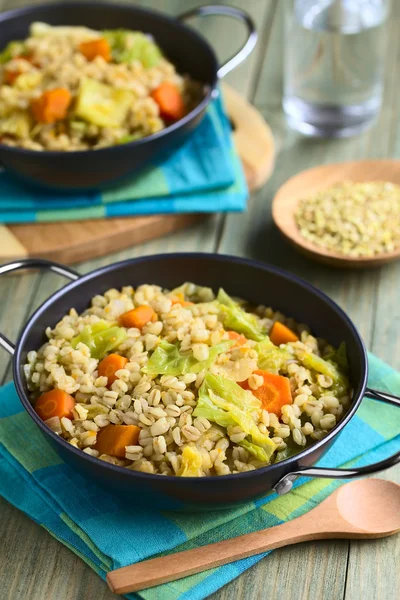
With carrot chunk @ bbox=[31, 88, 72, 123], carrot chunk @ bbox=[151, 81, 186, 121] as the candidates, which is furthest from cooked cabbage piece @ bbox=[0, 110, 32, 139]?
carrot chunk @ bbox=[151, 81, 186, 121]

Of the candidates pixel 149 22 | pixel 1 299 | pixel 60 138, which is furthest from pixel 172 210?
pixel 149 22

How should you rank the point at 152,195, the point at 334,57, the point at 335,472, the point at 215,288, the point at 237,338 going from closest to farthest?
the point at 335,472 → the point at 237,338 → the point at 215,288 → the point at 152,195 → the point at 334,57

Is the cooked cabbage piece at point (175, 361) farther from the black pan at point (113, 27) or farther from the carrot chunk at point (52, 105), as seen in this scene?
the carrot chunk at point (52, 105)

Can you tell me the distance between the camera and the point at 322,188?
281 centimetres

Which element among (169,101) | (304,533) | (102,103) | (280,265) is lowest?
(280,265)

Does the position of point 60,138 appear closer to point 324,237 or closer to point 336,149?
point 324,237

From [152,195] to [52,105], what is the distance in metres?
0.42

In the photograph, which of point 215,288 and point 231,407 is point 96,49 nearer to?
point 215,288

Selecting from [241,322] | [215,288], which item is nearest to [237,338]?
[241,322]

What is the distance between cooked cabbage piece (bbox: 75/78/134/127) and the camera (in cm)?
263

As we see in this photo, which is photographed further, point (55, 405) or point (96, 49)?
point (96, 49)

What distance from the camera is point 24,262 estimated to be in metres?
2.00

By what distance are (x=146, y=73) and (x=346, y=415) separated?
1.59 m

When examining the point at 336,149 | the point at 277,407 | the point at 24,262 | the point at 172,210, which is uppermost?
the point at 24,262
